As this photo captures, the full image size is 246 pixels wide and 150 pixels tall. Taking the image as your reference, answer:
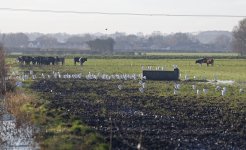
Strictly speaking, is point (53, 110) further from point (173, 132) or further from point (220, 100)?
point (220, 100)

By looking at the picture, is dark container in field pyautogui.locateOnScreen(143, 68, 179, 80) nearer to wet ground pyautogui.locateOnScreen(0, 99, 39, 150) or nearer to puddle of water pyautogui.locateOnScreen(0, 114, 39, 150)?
wet ground pyautogui.locateOnScreen(0, 99, 39, 150)

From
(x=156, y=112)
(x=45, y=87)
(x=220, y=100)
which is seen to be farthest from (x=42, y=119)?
(x=45, y=87)

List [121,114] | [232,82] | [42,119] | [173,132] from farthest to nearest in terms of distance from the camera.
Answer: [232,82] → [121,114] → [42,119] → [173,132]

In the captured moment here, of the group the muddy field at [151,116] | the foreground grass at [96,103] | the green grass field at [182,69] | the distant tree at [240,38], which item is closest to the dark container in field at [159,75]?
the foreground grass at [96,103]

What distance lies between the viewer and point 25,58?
7375 cm

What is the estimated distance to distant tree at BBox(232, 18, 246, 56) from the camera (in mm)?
119750

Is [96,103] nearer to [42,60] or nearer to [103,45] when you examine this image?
[42,60]

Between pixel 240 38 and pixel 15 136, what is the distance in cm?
10426

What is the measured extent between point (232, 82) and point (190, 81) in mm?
3093

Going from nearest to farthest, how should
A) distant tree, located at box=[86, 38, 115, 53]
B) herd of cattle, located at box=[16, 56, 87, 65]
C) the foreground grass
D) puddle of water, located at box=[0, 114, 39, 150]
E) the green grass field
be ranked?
puddle of water, located at box=[0, 114, 39, 150], the foreground grass, the green grass field, herd of cattle, located at box=[16, 56, 87, 65], distant tree, located at box=[86, 38, 115, 53]

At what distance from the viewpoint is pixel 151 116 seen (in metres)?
25.5

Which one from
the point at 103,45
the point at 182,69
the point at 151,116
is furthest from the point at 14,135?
the point at 103,45

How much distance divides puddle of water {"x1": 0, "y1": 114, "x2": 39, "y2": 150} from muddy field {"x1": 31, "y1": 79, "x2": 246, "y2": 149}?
1.76 metres

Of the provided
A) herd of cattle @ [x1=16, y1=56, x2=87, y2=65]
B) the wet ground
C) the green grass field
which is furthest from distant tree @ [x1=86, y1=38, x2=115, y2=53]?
the wet ground
